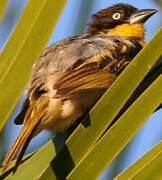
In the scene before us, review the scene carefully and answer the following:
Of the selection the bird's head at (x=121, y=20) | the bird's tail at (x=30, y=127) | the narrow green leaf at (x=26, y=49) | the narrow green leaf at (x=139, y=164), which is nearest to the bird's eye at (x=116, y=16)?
the bird's head at (x=121, y=20)

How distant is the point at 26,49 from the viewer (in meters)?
1.38

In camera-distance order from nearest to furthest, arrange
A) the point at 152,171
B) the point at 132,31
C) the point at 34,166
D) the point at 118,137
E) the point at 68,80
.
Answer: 1. the point at 152,171
2. the point at 118,137
3. the point at 34,166
4. the point at 68,80
5. the point at 132,31

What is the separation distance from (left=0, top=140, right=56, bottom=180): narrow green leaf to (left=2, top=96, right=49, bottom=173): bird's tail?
74mm

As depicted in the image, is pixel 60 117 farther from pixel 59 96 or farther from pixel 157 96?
pixel 157 96

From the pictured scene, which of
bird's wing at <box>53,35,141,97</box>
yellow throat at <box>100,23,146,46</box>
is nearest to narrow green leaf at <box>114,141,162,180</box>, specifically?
bird's wing at <box>53,35,141,97</box>

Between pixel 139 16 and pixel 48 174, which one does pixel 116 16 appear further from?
pixel 48 174

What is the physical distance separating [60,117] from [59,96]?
1.39ft

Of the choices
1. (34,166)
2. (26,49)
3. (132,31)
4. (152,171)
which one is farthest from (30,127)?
(132,31)

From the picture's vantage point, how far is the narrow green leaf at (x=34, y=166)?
5.53 ft

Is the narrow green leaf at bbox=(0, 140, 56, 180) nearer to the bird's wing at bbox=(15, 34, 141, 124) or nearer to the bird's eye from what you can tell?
the bird's wing at bbox=(15, 34, 141, 124)

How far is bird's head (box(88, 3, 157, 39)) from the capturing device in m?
3.49

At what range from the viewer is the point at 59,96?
2004 mm

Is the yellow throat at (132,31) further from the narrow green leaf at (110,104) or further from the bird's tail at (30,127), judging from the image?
the narrow green leaf at (110,104)

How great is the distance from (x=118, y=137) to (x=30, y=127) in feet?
2.68
